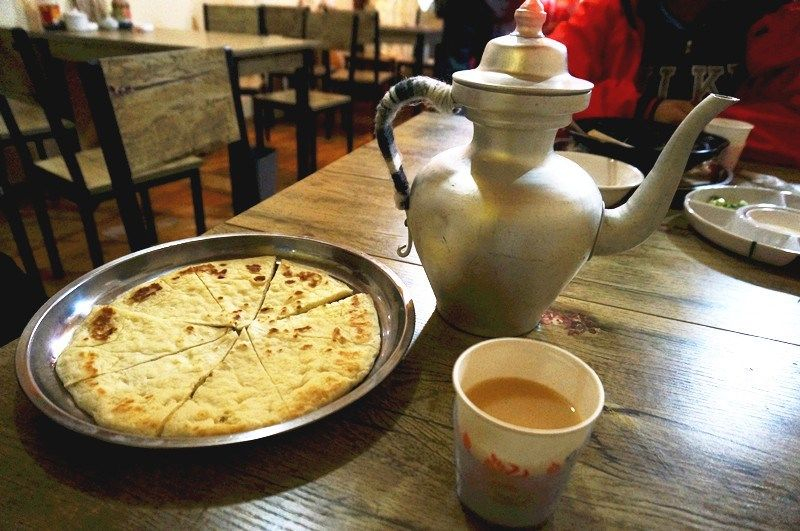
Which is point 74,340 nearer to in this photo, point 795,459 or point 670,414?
point 670,414

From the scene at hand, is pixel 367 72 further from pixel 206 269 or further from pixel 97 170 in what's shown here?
pixel 206 269

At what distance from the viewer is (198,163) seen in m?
2.62

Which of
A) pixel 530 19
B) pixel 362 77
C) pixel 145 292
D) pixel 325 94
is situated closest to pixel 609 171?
pixel 530 19

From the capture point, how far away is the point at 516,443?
1.53ft

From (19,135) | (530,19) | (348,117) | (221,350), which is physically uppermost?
(530,19)

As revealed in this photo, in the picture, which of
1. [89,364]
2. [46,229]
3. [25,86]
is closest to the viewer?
[89,364]

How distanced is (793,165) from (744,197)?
65cm

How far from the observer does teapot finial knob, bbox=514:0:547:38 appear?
664 mm

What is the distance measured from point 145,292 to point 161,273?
0.07m

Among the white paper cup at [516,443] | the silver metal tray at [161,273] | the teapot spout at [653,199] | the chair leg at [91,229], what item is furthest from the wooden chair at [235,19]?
the white paper cup at [516,443]

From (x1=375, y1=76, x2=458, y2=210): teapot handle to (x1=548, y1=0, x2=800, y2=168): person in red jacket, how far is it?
138cm

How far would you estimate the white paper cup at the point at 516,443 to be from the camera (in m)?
0.47

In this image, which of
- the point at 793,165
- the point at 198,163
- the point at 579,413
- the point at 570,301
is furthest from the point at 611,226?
the point at 198,163

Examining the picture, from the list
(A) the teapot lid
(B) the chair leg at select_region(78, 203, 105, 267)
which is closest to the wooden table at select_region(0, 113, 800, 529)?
(A) the teapot lid
